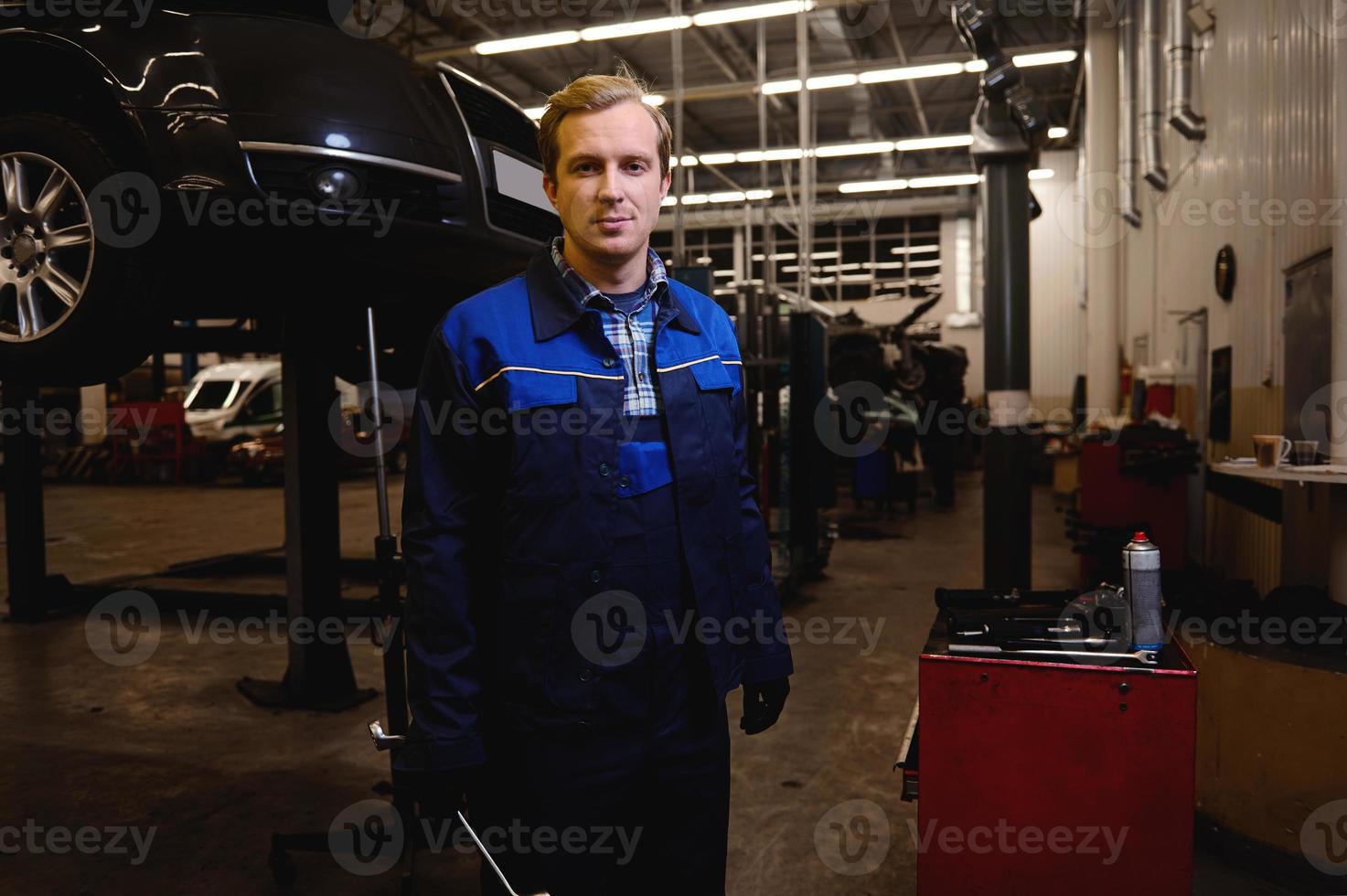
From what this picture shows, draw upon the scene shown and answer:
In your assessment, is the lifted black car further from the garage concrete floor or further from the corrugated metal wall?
the corrugated metal wall

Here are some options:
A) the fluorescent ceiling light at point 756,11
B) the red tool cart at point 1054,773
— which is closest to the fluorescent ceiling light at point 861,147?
the fluorescent ceiling light at point 756,11

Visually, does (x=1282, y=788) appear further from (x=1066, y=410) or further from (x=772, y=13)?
(x=1066, y=410)

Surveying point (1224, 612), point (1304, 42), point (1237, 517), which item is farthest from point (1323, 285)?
point (1237, 517)

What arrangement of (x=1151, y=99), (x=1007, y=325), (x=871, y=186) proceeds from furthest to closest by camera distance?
(x=871, y=186) → (x=1151, y=99) → (x=1007, y=325)

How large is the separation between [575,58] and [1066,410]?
9606 millimetres

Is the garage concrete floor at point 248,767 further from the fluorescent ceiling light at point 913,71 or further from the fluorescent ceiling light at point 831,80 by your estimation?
the fluorescent ceiling light at point 913,71

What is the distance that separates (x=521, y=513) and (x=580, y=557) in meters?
0.11

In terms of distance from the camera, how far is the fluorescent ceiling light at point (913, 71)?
10.4 metres

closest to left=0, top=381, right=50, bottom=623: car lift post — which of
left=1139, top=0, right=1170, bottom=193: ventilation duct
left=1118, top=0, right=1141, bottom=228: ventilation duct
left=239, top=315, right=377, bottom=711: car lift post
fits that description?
left=239, top=315, right=377, bottom=711: car lift post

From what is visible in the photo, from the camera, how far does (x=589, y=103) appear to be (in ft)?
4.38

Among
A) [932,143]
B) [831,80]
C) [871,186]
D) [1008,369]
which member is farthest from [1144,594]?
[871,186]

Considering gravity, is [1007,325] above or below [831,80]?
below

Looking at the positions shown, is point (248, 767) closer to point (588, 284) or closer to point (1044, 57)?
point (588, 284)

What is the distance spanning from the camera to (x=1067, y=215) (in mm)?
15336
